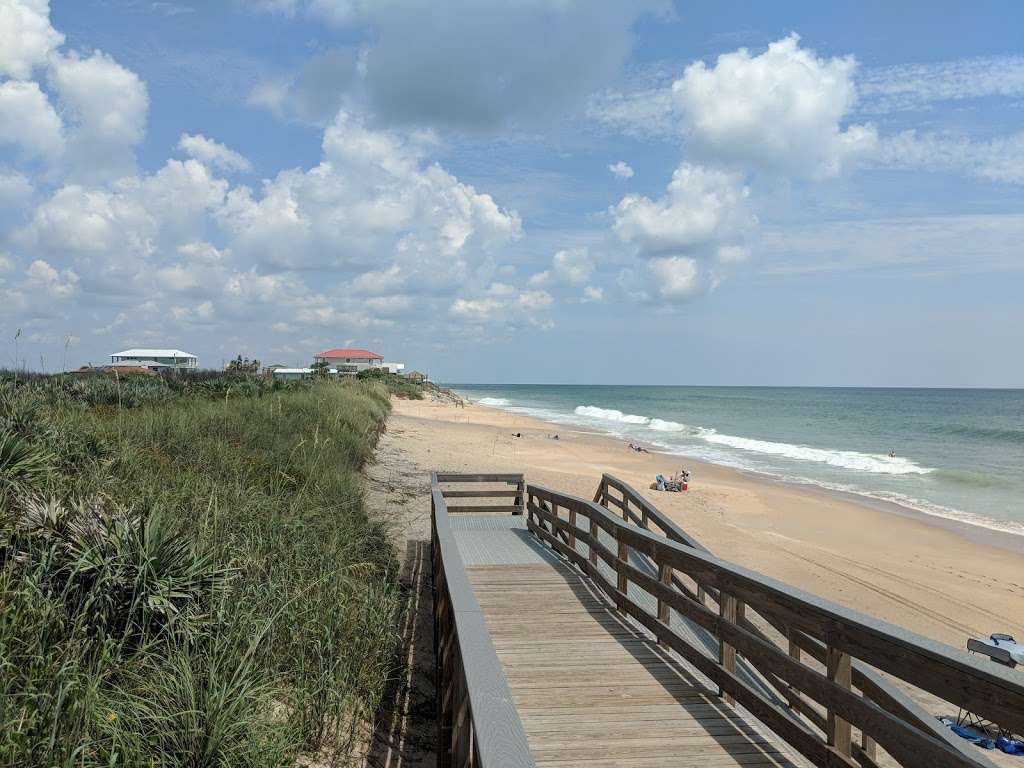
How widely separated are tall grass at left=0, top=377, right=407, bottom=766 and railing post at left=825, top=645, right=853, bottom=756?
280 centimetres

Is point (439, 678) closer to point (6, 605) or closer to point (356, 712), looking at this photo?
point (356, 712)

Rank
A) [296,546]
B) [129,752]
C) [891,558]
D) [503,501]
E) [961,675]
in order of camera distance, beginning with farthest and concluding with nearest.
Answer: [503,501] < [891,558] < [296,546] < [129,752] < [961,675]

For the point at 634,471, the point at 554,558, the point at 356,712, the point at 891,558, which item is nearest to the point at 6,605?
Result: the point at 356,712

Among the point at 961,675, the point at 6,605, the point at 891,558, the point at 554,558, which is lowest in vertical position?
the point at 891,558

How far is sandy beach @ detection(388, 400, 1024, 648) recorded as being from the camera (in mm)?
10922

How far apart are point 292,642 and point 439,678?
1367 millimetres

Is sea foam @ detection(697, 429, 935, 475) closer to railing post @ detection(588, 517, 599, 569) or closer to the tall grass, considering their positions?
railing post @ detection(588, 517, 599, 569)

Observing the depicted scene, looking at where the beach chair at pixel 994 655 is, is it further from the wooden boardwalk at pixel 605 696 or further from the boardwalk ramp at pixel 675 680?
the wooden boardwalk at pixel 605 696

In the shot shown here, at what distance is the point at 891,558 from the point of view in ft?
45.5

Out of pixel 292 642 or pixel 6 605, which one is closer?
pixel 6 605

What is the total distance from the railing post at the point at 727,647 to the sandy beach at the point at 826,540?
679 centimetres

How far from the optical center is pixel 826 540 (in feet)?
49.8

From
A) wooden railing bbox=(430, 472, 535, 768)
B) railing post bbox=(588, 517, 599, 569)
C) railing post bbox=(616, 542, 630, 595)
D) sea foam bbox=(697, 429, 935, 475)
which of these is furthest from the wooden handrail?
sea foam bbox=(697, 429, 935, 475)

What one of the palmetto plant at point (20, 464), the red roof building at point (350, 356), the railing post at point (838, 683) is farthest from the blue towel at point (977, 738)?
the red roof building at point (350, 356)
